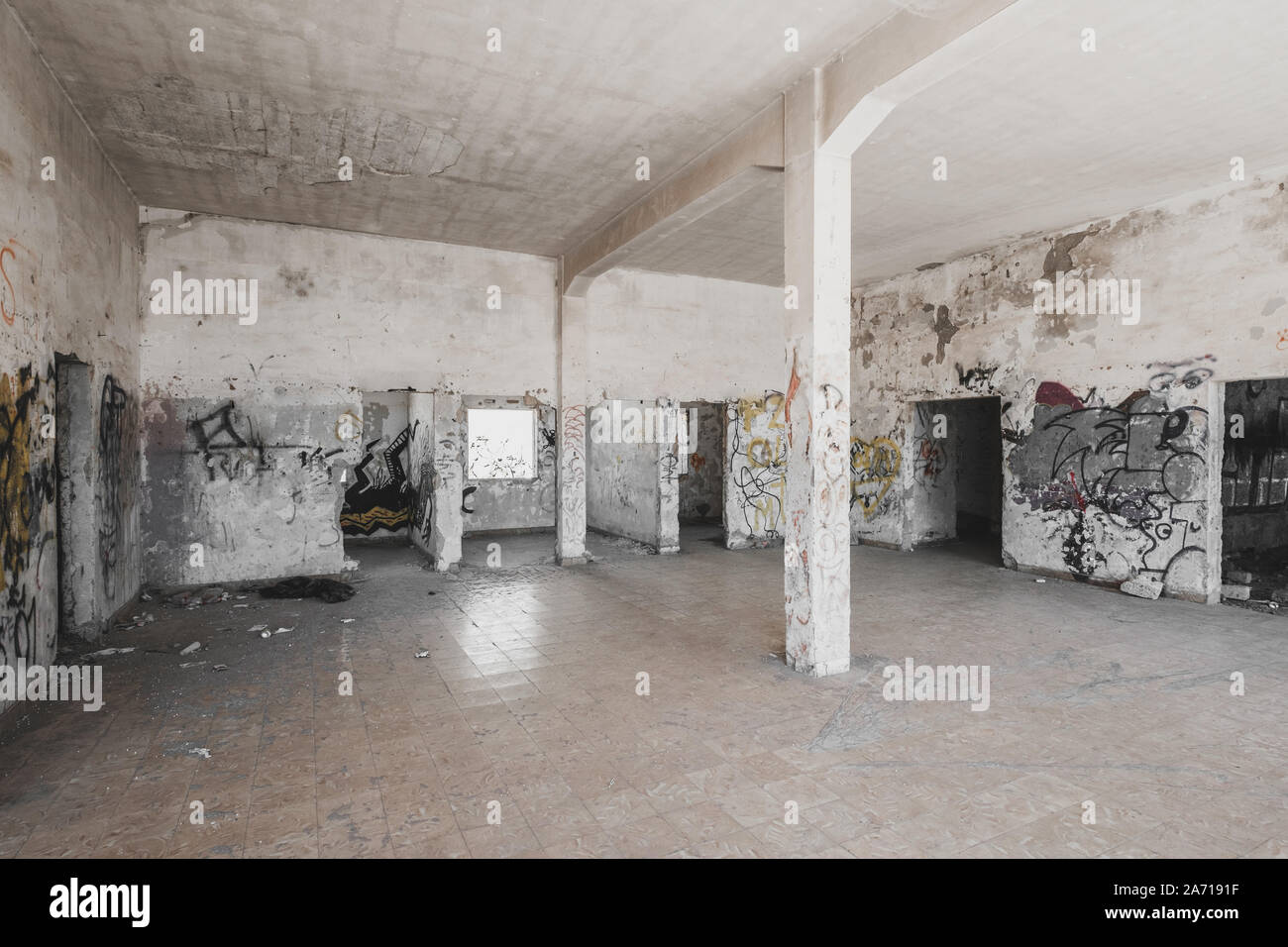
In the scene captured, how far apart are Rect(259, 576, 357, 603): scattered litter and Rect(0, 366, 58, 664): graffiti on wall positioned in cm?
272

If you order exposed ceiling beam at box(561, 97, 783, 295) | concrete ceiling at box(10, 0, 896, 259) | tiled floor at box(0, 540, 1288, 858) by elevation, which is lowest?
tiled floor at box(0, 540, 1288, 858)

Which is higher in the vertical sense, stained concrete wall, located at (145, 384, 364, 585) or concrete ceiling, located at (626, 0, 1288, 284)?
concrete ceiling, located at (626, 0, 1288, 284)

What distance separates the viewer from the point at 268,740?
413 cm

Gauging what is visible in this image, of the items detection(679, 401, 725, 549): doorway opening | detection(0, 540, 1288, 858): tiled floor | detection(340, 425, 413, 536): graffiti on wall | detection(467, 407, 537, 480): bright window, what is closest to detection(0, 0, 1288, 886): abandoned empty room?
detection(0, 540, 1288, 858): tiled floor

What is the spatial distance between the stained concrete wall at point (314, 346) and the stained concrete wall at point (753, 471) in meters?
3.33

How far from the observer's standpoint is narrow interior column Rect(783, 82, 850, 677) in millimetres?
5223

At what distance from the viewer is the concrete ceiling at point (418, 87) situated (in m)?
4.54

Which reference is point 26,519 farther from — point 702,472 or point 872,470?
point 702,472

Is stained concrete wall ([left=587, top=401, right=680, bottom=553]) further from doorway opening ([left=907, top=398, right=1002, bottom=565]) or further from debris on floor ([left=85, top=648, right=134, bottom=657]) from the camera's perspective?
debris on floor ([left=85, top=648, right=134, bottom=657])

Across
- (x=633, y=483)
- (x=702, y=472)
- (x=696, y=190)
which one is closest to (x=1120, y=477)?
(x=696, y=190)

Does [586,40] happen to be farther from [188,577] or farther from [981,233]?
[188,577]

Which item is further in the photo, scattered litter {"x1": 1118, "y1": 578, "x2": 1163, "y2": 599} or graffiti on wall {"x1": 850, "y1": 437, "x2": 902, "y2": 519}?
graffiti on wall {"x1": 850, "y1": 437, "x2": 902, "y2": 519}

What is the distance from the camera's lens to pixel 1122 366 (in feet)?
27.0

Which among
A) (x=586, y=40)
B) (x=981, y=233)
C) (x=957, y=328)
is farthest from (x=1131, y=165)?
(x=586, y=40)
